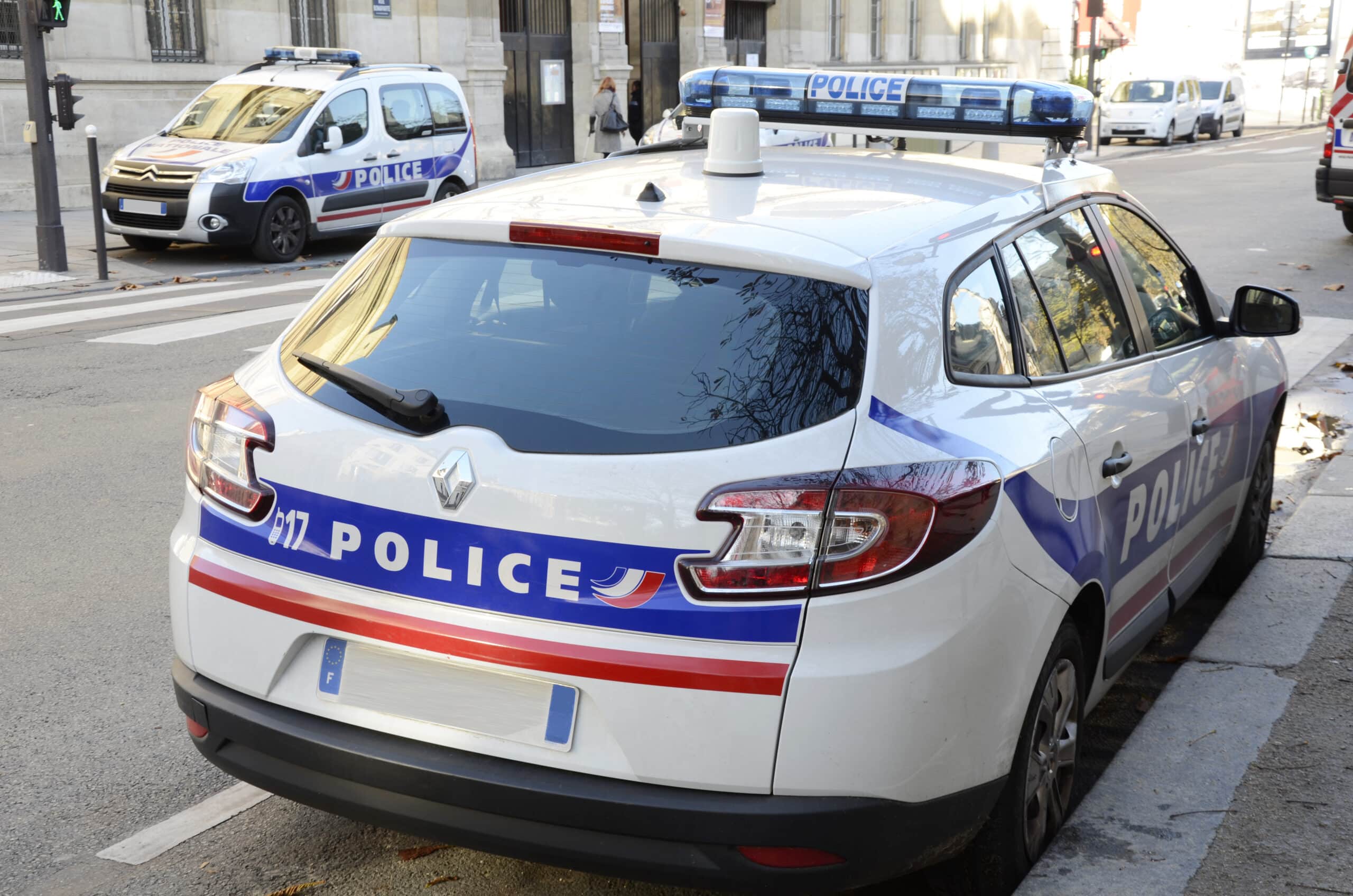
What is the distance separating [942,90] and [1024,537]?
2066mm

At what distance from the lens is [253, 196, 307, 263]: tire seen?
14.6 meters

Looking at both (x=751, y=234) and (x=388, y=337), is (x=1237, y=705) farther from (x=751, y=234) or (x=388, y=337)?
(x=388, y=337)

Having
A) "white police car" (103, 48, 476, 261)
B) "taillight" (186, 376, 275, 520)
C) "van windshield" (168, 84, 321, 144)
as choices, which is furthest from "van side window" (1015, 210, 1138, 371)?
"van windshield" (168, 84, 321, 144)

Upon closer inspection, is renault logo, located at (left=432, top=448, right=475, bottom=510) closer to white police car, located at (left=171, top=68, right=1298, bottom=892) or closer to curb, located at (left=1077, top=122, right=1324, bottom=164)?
white police car, located at (left=171, top=68, right=1298, bottom=892)

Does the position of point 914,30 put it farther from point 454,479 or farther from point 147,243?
point 454,479

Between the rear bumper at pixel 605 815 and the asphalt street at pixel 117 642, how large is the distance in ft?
1.83

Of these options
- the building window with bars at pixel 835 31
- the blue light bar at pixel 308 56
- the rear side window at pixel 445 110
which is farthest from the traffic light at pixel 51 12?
the building window with bars at pixel 835 31

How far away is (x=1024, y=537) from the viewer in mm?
2822

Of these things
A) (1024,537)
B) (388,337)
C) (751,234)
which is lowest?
(1024,537)

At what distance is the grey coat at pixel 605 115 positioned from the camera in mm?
24125

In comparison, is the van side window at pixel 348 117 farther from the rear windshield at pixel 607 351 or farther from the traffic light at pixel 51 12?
the rear windshield at pixel 607 351

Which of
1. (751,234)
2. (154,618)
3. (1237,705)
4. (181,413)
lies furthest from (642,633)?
(181,413)

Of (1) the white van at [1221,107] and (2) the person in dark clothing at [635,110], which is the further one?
(1) the white van at [1221,107]

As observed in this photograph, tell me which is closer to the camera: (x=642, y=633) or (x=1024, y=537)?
(x=642, y=633)
